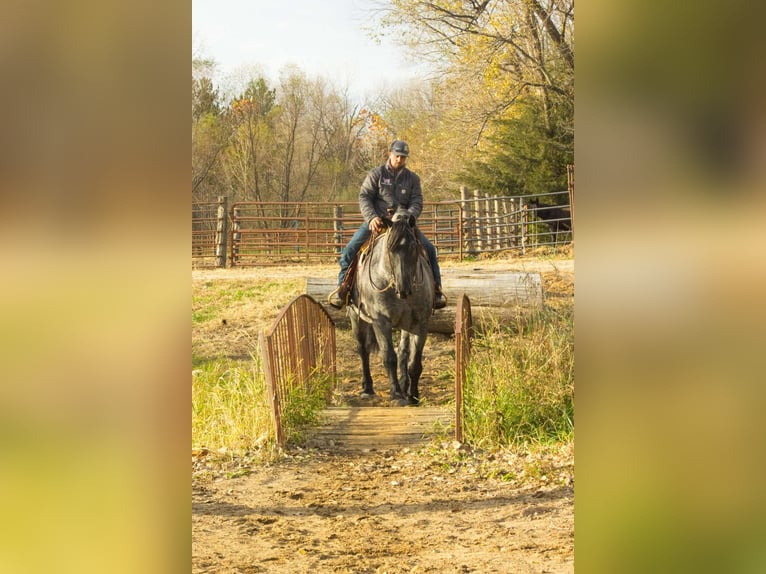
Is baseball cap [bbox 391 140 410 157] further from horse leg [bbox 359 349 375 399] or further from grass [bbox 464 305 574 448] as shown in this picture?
grass [bbox 464 305 574 448]

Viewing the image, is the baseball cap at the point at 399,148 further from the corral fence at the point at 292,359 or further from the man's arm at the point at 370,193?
the corral fence at the point at 292,359

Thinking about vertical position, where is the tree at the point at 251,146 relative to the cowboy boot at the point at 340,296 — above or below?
above

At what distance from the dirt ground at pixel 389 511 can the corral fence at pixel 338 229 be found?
796 cm

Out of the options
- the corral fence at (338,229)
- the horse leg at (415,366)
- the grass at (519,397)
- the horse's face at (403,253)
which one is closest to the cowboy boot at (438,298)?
the horse leg at (415,366)

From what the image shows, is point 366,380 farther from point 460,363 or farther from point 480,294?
point 460,363

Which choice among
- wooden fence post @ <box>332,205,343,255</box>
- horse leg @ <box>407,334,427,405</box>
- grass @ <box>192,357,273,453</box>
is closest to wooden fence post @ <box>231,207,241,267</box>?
wooden fence post @ <box>332,205,343,255</box>

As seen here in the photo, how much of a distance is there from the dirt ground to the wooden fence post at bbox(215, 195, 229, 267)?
8.64 metres

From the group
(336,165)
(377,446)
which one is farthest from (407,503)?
(336,165)

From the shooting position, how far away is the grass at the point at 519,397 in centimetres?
428

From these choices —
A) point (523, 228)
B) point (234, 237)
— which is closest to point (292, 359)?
point (523, 228)

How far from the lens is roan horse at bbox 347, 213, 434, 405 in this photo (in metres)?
5.25
